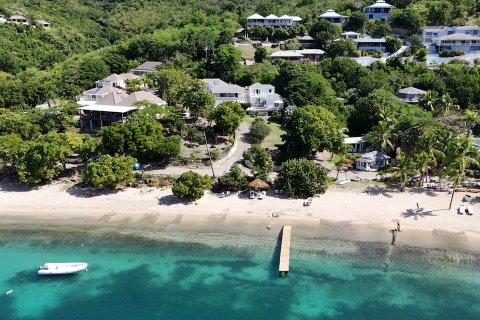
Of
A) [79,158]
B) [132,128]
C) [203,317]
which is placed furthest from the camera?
[79,158]

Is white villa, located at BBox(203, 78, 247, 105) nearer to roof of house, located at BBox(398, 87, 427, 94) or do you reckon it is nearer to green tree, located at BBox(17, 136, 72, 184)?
roof of house, located at BBox(398, 87, 427, 94)

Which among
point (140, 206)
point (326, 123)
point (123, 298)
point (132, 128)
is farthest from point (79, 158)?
point (326, 123)

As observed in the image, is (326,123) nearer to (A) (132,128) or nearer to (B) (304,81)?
(B) (304,81)

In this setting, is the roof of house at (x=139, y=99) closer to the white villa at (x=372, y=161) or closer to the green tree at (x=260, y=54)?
the green tree at (x=260, y=54)

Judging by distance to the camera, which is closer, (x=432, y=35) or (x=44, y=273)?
(x=44, y=273)

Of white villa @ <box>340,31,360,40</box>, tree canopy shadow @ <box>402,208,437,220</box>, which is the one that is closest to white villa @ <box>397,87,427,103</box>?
white villa @ <box>340,31,360,40</box>

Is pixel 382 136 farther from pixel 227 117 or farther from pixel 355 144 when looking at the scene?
pixel 227 117
